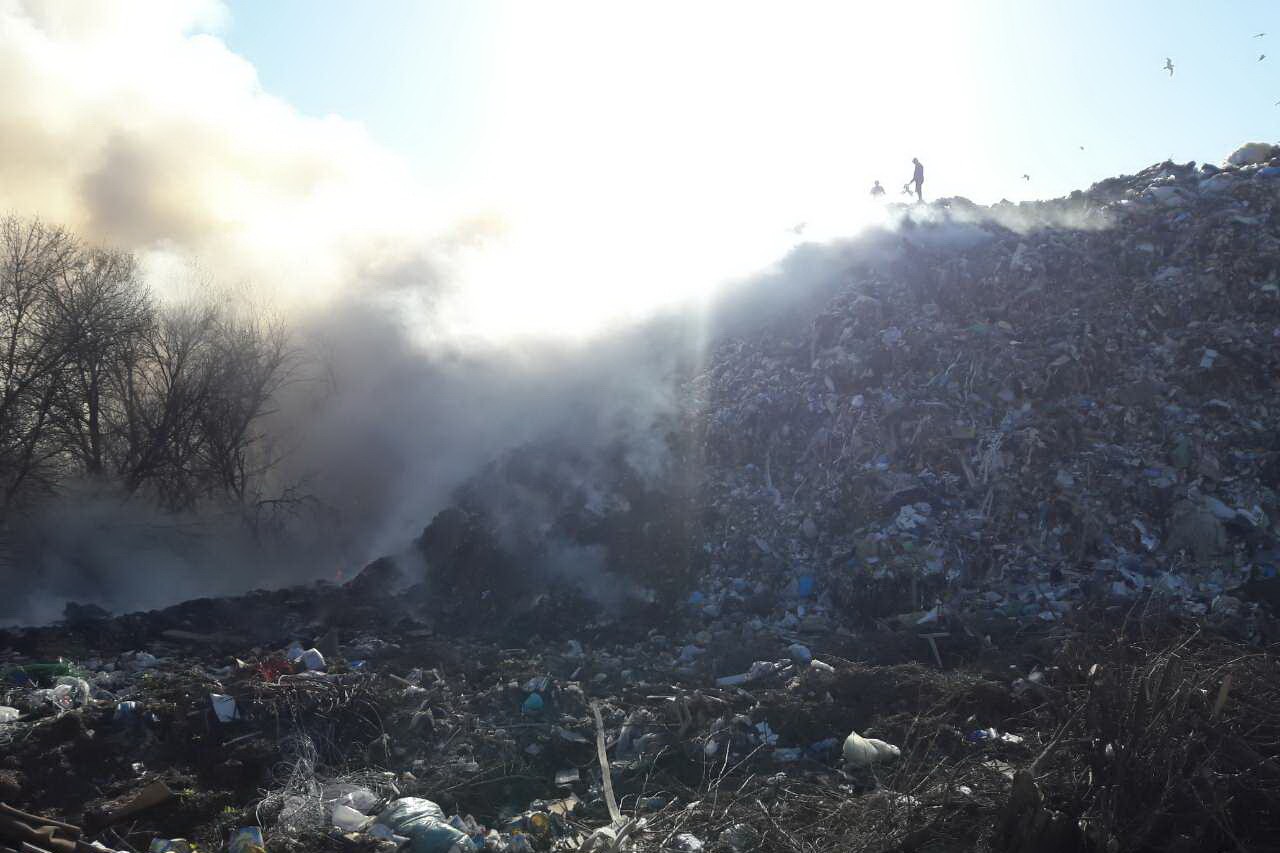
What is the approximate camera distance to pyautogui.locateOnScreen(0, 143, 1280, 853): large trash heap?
476 cm

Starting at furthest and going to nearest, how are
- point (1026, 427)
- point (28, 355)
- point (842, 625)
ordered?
point (28, 355), point (1026, 427), point (842, 625)

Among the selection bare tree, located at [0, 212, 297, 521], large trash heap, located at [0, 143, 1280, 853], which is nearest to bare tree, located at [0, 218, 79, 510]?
bare tree, located at [0, 212, 297, 521]

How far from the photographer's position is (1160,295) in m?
11.8

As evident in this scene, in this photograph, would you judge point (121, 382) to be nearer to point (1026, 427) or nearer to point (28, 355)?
point (28, 355)

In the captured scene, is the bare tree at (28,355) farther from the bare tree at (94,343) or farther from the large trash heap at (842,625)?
the large trash heap at (842,625)

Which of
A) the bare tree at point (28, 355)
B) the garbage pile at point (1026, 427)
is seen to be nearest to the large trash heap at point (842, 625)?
the garbage pile at point (1026, 427)

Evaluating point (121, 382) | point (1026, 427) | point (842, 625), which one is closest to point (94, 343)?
point (121, 382)

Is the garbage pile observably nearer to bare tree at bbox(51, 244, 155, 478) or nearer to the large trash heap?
the large trash heap

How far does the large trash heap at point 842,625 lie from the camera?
15.6 feet

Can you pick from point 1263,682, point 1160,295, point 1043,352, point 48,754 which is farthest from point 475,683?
point 1160,295

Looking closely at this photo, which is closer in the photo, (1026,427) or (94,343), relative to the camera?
(1026,427)

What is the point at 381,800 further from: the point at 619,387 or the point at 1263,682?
the point at 619,387

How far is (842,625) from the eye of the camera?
934 centimetres

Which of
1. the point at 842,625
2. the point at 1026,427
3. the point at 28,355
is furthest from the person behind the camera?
the point at 28,355
